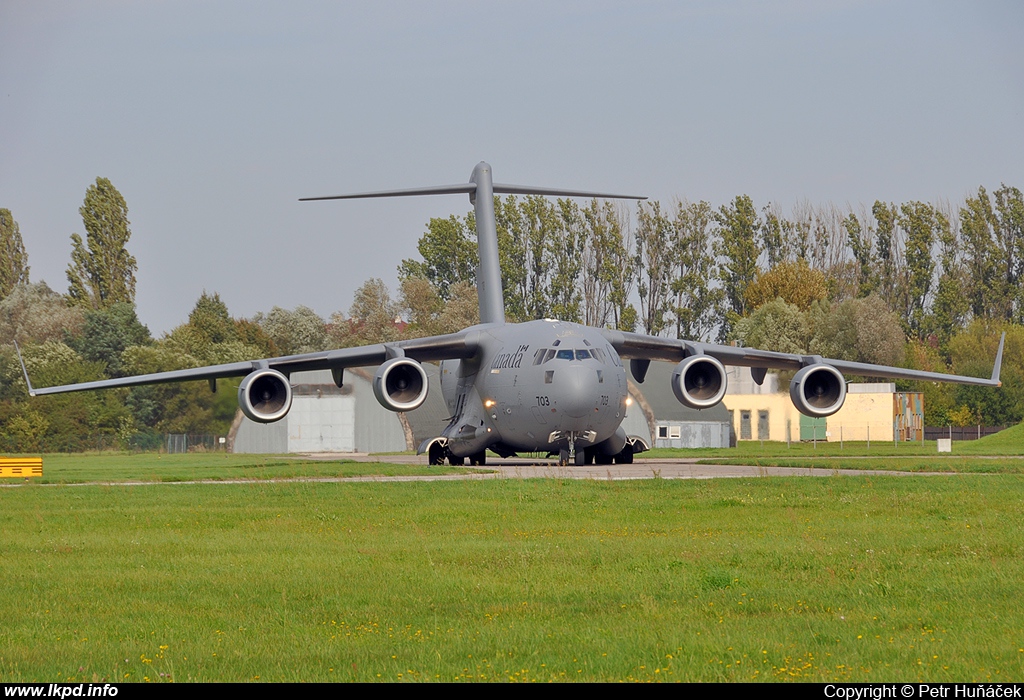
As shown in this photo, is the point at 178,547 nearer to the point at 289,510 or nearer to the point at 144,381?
the point at 289,510

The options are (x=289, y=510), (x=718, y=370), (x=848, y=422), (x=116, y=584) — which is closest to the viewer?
(x=116, y=584)

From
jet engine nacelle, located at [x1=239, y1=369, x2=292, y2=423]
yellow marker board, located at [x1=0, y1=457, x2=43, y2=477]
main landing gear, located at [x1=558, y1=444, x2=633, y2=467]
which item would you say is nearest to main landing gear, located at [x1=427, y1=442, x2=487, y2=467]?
main landing gear, located at [x1=558, y1=444, x2=633, y2=467]

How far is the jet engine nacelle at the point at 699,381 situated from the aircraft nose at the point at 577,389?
299 cm

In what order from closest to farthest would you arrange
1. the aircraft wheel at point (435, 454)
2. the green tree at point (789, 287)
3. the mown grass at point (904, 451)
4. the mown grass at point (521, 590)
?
1. the mown grass at point (521, 590)
2. the aircraft wheel at point (435, 454)
3. the mown grass at point (904, 451)
4. the green tree at point (789, 287)

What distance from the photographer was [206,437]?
156 ft

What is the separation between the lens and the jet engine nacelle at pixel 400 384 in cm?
2977

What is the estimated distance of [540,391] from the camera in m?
28.9

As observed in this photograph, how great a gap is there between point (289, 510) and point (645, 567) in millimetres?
7623

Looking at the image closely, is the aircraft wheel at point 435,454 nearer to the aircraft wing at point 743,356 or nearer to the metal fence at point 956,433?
the aircraft wing at point 743,356

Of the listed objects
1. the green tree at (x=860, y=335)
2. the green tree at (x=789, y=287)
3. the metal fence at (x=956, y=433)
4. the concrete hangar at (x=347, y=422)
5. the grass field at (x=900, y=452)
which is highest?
the green tree at (x=789, y=287)

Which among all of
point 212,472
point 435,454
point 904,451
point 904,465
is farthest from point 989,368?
point 212,472

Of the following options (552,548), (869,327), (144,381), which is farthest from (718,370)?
(869,327)

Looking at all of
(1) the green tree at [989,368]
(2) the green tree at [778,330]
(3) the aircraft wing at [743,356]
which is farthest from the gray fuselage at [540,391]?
(1) the green tree at [989,368]
